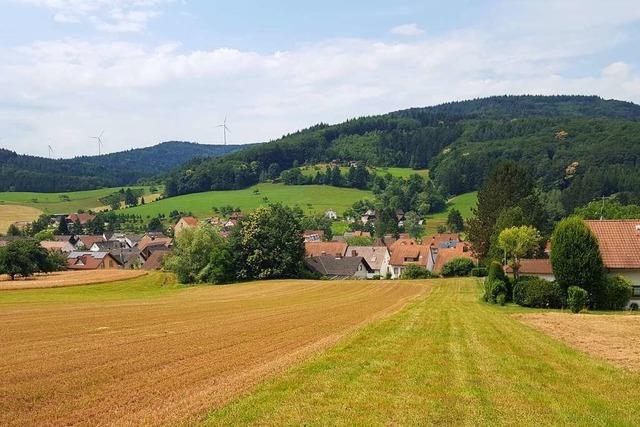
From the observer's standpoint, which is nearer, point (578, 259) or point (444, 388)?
point (444, 388)

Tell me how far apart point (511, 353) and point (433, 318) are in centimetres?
1215

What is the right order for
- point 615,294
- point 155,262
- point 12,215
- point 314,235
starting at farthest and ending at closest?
point 12,215, point 314,235, point 155,262, point 615,294

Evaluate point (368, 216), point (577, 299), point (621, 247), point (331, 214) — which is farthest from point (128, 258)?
point (577, 299)

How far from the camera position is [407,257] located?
346ft

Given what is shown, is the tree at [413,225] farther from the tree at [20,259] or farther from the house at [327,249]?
the tree at [20,259]

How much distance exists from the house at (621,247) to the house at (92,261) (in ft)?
317

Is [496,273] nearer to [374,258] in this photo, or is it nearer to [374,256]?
[374,258]

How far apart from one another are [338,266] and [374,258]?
13.1m

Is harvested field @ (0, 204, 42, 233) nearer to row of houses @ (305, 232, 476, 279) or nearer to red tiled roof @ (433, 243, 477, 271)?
row of houses @ (305, 232, 476, 279)

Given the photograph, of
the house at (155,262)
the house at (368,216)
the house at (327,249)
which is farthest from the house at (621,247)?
the house at (368,216)

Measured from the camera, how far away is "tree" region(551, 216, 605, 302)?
138 ft

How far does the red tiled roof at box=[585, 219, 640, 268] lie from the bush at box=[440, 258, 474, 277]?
3884 cm

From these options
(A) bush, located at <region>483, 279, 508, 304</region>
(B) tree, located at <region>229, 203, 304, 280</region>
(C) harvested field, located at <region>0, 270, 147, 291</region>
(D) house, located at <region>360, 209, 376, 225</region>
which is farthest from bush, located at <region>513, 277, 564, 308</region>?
(D) house, located at <region>360, 209, 376, 225</region>

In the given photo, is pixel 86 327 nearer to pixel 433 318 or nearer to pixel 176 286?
pixel 433 318
